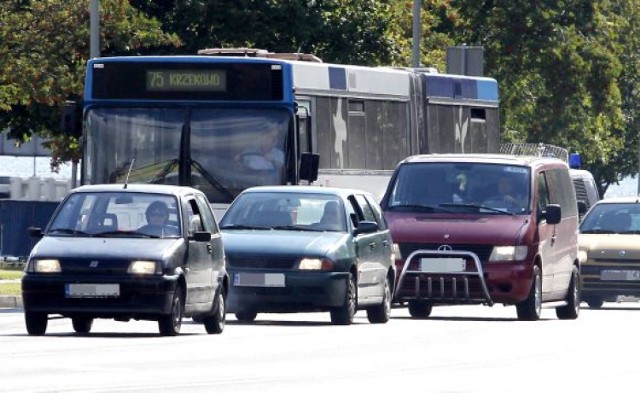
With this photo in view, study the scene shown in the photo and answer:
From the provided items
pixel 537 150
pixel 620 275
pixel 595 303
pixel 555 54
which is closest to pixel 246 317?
pixel 620 275

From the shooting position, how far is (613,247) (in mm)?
32438

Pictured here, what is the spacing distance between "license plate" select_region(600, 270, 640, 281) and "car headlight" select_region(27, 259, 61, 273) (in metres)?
13.9

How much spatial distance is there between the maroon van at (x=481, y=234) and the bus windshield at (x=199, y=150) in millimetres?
1595

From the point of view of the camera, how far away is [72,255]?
66.0 feet

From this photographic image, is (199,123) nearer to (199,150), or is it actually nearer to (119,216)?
(199,150)

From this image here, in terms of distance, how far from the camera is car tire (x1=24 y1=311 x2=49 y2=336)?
66.9 feet

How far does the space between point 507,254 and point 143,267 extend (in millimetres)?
6320

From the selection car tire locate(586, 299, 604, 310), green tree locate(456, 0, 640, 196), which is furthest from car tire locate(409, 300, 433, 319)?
green tree locate(456, 0, 640, 196)

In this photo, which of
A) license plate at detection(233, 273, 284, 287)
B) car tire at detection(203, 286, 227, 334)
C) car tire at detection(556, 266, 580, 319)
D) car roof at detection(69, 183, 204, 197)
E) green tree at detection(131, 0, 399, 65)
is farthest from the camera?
green tree at detection(131, 0, 399, 65)

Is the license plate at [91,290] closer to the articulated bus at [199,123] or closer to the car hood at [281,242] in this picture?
the car hood at [281,242]

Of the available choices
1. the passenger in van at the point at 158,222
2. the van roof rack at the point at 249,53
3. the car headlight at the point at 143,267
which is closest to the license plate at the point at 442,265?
the van roof rack at the point at 249,53

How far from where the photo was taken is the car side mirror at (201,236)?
20938 mm

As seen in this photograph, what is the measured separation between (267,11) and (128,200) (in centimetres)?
2743

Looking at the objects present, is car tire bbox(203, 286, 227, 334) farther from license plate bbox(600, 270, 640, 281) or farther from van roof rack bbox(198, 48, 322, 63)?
license plate bbox(600, 270, 640, 281)
